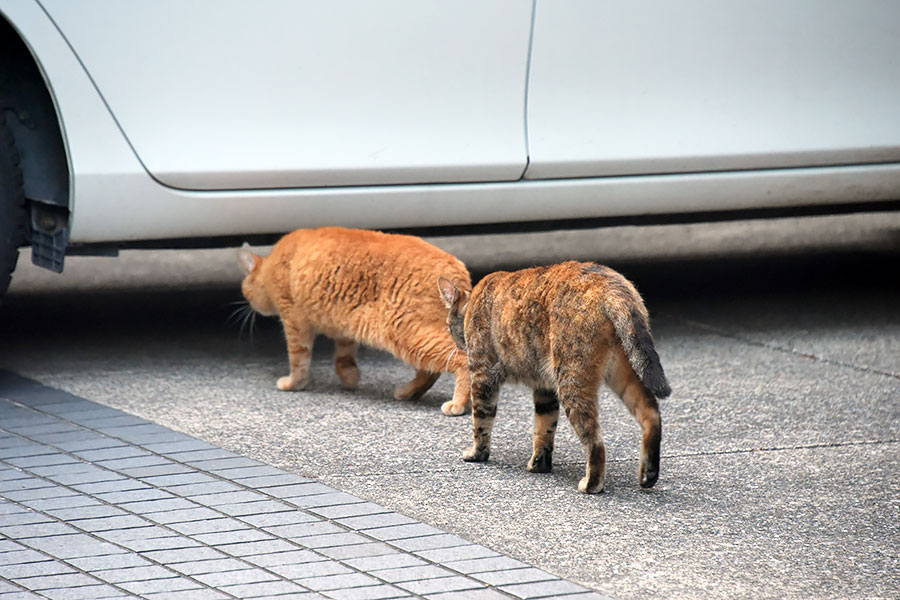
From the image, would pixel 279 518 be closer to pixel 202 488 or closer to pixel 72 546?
pixel 202 488

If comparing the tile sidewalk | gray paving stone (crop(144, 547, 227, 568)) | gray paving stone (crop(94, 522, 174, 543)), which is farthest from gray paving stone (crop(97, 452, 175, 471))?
gray paving stone (crop(144, 547, 227, 568))

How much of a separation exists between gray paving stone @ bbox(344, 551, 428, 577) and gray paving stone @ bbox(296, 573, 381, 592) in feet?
0.15

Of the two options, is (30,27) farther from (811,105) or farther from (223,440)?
(811,105)

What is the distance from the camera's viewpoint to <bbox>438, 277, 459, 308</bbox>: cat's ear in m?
4.43

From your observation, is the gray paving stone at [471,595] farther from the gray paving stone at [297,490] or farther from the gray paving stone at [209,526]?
the gray paving stone at [297,490]

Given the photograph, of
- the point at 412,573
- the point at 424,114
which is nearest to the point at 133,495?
the point at 412,573

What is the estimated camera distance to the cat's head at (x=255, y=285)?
5.37 metres

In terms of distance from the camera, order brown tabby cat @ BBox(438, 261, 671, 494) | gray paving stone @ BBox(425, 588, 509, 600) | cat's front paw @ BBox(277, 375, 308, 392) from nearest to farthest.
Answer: gray paving stone @ BBox(425, 588, 509, 600), brown tabby cat @ BBox(438, 261, 671, 494), cat's front paw @ BBox(277, 375, 308, 392)

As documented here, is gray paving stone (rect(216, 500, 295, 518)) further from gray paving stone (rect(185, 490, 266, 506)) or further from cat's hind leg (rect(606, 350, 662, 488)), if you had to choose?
cat's hind leg (rect(606, 350, 662, 488))

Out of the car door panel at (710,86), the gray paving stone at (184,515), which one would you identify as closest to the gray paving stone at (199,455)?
the gray paving stone at (184,515)

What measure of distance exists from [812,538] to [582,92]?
2.41 meters

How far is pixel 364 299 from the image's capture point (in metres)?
4.90

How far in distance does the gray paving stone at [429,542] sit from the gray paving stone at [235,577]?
0.39 metres

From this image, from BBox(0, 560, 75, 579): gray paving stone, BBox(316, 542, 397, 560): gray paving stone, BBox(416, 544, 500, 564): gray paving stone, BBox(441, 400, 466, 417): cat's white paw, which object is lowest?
BBox(0, 560, 75, 579): gray paving stone
